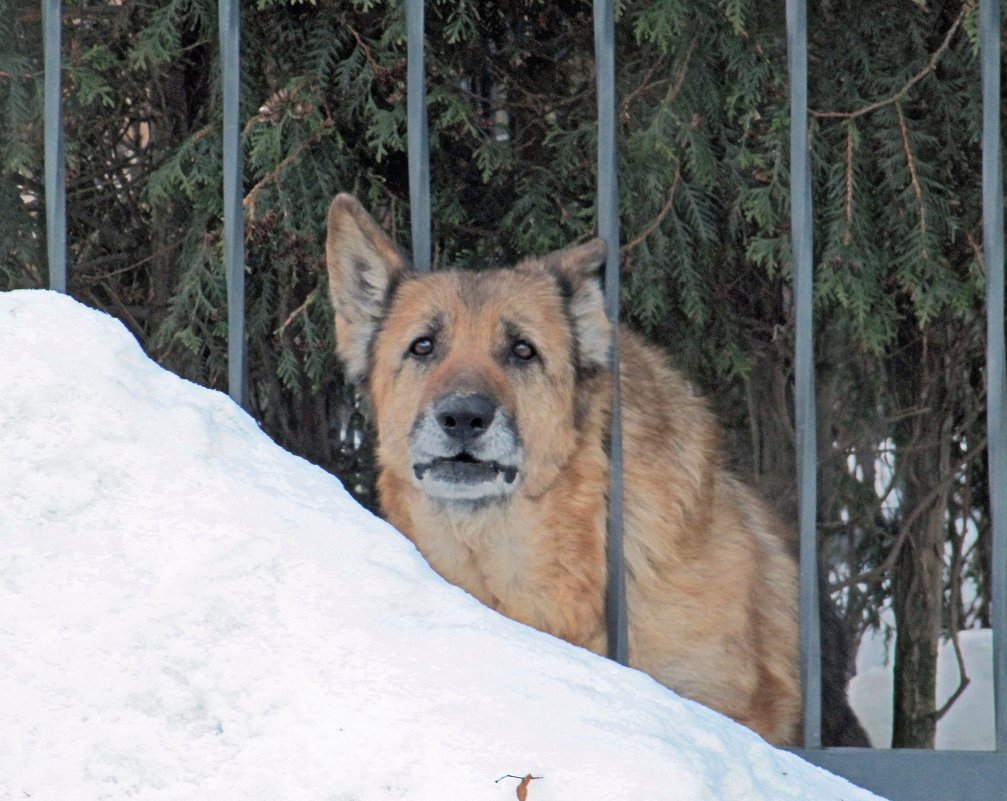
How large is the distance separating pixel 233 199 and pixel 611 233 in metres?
0.78

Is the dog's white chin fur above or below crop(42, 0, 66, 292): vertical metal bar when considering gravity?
below

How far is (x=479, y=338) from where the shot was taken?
3887 millimetres

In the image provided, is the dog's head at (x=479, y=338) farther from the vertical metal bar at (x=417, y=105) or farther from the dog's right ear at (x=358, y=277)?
the vertical metal bar at (x=417, y=105)

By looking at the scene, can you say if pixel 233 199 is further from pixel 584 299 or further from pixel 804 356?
pixel 584 299

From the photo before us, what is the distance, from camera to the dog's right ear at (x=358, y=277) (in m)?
3.82

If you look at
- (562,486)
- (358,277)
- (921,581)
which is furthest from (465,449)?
(921,581)

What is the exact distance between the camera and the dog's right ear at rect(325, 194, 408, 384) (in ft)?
12.5

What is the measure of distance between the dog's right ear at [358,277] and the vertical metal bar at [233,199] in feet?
2.93

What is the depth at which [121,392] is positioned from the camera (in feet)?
8.13

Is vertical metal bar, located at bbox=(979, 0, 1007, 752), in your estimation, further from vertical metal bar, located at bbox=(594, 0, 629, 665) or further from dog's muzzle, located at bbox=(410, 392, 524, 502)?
dog's muzzle, located at bbox=(410, 392, 524, 502)

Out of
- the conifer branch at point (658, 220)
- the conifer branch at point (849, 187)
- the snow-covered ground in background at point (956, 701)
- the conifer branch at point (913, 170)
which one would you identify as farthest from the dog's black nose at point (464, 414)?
the snow-covered ground in background at point (956, 701)

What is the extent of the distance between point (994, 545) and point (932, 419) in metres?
2.66

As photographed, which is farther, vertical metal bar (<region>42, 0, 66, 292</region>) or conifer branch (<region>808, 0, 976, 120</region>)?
conifer branch (<region>808, 0, 976, 120</region>)

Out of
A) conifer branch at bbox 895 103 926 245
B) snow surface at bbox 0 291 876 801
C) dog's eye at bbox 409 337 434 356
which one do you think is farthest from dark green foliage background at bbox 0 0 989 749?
snow surface at bbox 0 291 876 801
